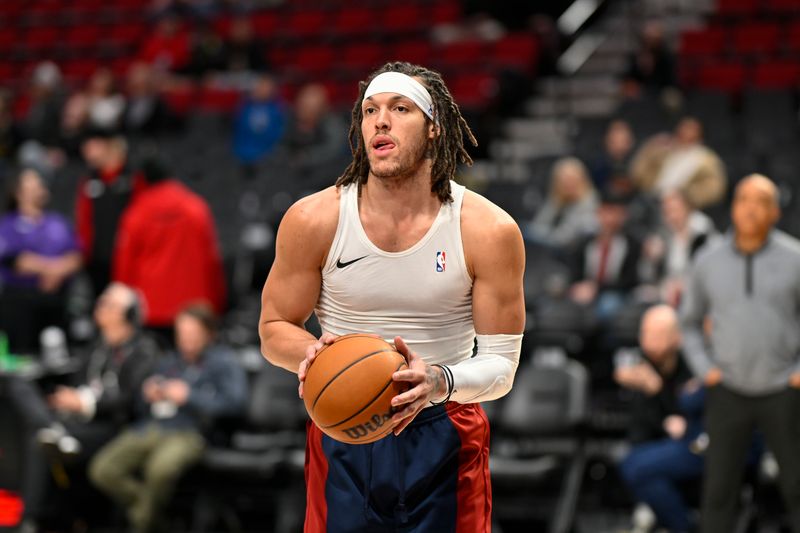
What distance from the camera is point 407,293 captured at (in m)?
3.38

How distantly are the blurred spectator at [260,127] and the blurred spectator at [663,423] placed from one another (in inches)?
223

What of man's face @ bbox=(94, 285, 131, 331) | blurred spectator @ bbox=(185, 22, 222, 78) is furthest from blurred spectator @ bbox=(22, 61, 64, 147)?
man's face @ bbox=(94, 285, 131, 331)

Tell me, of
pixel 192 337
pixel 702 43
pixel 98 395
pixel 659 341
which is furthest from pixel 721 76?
pixel 98 395

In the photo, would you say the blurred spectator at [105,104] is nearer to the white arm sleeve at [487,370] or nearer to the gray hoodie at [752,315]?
the gray hoodie at [752,315]

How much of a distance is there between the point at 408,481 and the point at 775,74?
861 centimetres

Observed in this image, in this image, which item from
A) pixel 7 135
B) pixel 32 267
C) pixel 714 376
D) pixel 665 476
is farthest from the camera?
pixel 7 135

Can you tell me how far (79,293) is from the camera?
29.8ft

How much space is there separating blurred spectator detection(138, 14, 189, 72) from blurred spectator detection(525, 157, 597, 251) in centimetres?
566

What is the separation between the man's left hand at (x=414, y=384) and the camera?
9.94 feet

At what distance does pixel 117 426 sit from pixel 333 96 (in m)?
5.91

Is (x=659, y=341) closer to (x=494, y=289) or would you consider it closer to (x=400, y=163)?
(x=494, y=289)

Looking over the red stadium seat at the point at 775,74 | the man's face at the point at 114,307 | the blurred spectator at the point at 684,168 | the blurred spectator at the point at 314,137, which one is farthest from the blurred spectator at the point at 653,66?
the man's face at the point at 114,307

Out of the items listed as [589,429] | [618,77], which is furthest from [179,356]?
[618,77]

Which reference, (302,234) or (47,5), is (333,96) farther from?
(302,234)
